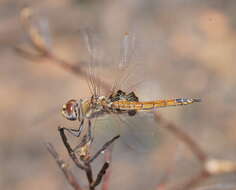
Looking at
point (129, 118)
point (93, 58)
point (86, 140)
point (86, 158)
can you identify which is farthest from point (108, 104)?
point (86, 158)

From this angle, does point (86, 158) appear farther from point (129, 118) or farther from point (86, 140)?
point (129, 118)

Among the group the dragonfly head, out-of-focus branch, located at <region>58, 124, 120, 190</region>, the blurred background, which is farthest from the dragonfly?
the blurred background

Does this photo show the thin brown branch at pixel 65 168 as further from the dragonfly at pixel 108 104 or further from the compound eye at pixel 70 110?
the compound eye at pixel 70 110

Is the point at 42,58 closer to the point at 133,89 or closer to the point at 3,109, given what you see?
the point at 133,89

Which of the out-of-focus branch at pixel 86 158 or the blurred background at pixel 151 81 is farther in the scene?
the blurred background at pixel 151 81

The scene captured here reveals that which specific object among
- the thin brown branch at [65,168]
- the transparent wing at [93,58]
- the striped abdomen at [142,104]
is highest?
the transparent wing at [93,58]

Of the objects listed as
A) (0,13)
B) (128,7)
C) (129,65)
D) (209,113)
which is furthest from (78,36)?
(129,65)

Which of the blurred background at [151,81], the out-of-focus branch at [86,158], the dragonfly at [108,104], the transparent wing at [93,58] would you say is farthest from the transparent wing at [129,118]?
the blurred background at [151,81]
